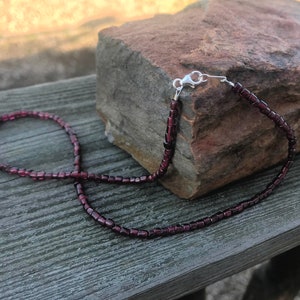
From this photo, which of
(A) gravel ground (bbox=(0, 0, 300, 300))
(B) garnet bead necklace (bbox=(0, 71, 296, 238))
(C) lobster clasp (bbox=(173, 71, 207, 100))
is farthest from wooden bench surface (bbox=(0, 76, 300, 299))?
(A) gravel ground (bbox=(0, 0, 300, 300))

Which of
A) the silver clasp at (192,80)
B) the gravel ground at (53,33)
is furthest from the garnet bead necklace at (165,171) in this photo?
the gravel ground at (53,33)

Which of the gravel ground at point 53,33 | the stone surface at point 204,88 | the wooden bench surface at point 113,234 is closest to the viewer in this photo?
the wooden bench surface at point 113,234

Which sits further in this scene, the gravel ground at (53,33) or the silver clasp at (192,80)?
the gravel ground at (53,33)

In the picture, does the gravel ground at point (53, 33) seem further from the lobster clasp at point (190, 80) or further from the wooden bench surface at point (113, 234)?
the lobster clasp at point (190, 80)

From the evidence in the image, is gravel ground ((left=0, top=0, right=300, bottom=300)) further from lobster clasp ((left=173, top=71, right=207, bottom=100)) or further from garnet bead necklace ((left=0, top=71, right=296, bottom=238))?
lobster clasp ((left=173, top=71, right=207, bottom=100))

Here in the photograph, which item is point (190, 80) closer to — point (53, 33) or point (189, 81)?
point (189, 81)

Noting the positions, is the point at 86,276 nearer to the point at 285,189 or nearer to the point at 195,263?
the point at 195,263
